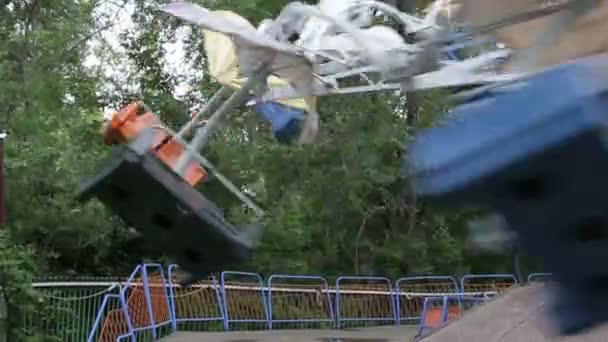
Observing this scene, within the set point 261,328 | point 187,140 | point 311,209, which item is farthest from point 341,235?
point 187,140

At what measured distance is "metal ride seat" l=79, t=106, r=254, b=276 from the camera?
8.93 ft

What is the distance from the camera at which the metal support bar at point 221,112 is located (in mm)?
2979

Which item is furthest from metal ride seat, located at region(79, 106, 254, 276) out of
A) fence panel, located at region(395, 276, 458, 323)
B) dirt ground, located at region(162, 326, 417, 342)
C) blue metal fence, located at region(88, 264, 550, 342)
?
fence panel, located at region(395, 276, 458, 323)

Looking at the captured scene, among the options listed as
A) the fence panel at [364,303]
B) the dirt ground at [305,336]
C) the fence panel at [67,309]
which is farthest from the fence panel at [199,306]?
the fence panel at [364,303]

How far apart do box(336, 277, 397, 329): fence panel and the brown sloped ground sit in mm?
5011

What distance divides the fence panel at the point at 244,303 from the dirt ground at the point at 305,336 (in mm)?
312

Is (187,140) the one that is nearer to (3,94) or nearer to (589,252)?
(589,252)

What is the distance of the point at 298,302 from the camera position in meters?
13.7

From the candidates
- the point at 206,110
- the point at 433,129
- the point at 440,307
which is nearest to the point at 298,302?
the point at 440,307

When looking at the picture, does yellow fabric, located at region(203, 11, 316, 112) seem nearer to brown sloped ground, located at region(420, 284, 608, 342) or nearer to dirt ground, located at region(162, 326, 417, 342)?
brown sloped ground, located at region(420, 284, 608, 342)

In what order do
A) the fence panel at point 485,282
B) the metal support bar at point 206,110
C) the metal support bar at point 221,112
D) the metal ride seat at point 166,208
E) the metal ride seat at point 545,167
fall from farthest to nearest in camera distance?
the fence panel at point 485,282, the metal support bar at point 206,110, the metal support bar at point 221,112, the metal ride seat at point 166,208, the metal ride seat at point 545,167

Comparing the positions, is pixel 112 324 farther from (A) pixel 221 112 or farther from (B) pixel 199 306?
(A) pixel 221 112

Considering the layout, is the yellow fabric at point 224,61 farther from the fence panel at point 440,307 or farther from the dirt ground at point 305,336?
the fence panel at point 440,307

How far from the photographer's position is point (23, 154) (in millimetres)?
12375
